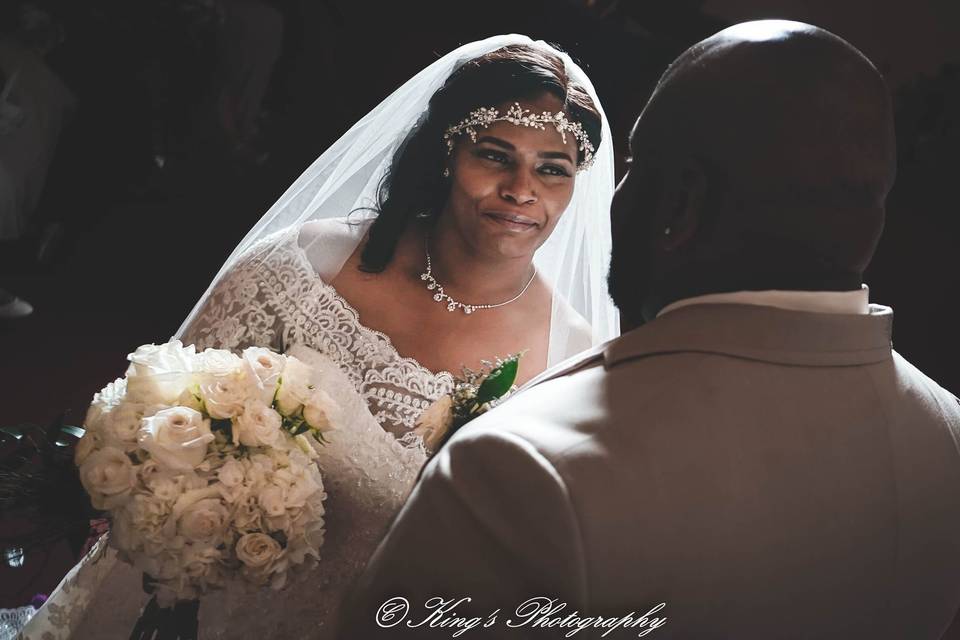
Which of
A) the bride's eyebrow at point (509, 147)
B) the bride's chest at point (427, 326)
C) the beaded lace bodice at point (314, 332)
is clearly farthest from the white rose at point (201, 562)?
the bride's eyebrow at point (509, 147)

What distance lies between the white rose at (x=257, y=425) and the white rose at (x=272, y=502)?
0.27 feet

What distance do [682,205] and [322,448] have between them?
126 cm

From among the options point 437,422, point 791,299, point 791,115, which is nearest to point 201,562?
point 437,422

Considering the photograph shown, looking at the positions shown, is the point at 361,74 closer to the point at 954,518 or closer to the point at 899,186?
the point at 899,186

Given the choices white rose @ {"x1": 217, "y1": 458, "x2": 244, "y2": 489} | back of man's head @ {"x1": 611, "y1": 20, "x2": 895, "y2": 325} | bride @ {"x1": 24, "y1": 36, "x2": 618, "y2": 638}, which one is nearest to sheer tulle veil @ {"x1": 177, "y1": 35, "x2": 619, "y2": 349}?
bride @ {"x1": 24, "y1": 36, "x2": 618, "y2": 638}

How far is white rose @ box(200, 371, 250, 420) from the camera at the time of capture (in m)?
1.57

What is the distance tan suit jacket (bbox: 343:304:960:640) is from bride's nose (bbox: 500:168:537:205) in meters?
1.12

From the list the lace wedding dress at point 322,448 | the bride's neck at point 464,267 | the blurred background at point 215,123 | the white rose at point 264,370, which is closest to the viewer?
the white rose at point 264,370

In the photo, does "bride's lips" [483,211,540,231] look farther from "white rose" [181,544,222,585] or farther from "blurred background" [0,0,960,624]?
"blurred background" [0,0,960,624]

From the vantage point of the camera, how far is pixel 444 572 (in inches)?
39.4

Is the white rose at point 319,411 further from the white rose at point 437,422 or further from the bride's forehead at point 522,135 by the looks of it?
the bride's forehead at point 522,135

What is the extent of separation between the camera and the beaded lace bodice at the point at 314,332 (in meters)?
2.26

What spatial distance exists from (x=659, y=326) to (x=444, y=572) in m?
0.39

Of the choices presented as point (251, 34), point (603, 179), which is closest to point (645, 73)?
point (251, 34)
